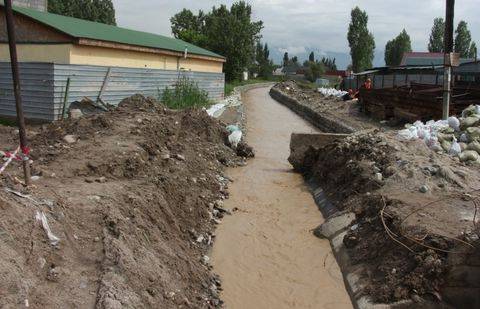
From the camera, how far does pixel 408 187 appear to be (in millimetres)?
9477

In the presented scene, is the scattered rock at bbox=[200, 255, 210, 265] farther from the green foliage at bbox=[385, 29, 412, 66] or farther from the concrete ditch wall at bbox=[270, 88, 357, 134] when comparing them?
the green foliage at bbox=[385, 29, 412, 66]

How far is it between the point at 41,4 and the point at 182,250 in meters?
28.2

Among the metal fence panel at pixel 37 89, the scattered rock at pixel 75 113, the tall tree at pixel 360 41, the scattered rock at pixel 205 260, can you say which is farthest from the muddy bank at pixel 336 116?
the tall tree at pixel 360 41

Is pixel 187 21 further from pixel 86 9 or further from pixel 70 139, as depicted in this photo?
pixel 70 139

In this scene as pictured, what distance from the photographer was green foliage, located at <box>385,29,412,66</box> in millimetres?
85000

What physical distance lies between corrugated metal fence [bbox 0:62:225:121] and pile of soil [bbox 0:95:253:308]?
266 centimetres

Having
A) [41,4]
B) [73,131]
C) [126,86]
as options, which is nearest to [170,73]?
[126,86]

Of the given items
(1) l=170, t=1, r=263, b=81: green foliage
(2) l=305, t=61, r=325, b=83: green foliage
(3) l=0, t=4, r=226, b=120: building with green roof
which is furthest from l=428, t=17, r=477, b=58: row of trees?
(3) l=0, t=4, r=226, b=120: building with green roof

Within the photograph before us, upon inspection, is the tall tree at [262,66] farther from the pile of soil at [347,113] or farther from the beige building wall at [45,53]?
the beige building wall at [45,53]

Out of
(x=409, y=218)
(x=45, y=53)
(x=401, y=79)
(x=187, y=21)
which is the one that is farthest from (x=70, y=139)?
(x=187, y=21)

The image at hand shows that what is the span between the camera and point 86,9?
205 feet

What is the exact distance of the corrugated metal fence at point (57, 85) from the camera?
15.5 meters

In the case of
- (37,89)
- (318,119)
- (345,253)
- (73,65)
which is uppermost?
(73,65)

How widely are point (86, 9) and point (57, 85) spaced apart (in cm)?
5106
